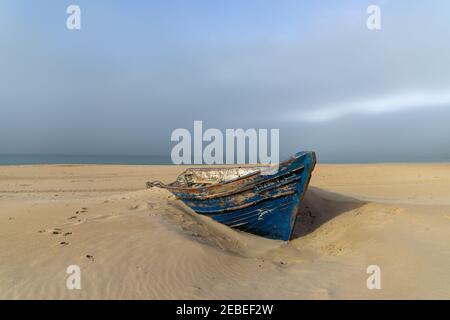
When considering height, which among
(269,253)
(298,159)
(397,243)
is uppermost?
(298,159)

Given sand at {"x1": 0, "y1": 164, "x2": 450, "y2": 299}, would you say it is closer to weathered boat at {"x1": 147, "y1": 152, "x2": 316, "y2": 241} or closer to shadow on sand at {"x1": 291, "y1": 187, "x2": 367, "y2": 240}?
shadow on sand at {"x1": 291, "y1": 187, "x2": 367, "y2": 240}

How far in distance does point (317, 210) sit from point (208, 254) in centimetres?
502

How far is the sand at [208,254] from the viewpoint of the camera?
4195 millimetres

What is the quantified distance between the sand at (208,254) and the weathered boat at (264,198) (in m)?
0.31

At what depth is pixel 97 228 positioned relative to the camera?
6.40 metres

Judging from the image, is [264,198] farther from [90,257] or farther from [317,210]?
[90,257]

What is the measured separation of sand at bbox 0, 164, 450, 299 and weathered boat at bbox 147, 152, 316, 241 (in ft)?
1.01

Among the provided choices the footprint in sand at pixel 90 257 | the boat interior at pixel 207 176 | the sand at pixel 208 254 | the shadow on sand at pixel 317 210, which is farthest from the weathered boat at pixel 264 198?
the footprint in sand at pixel 90 257

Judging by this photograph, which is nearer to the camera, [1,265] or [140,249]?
[1,265]

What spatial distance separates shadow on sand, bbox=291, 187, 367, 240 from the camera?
8462 millimetres

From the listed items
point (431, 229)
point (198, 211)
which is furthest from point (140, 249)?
point (431, 229)

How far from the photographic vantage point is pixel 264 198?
752 centimetres
